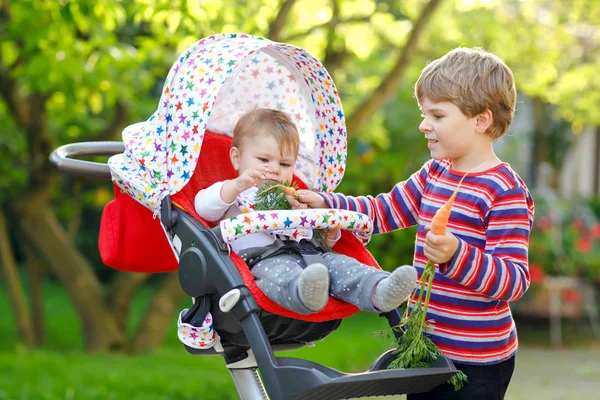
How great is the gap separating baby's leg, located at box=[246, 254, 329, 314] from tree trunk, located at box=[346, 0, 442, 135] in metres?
4.64

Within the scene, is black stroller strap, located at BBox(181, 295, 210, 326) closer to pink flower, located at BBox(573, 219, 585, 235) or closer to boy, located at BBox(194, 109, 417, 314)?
boy, located at BBox(194, 109, 417, 314)

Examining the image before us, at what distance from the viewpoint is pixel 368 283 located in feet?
8.77

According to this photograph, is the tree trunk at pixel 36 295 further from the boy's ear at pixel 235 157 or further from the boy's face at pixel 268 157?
the boy's face at pixel 268 157

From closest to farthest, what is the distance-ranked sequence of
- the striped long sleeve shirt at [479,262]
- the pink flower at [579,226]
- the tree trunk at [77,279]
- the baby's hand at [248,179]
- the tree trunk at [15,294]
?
1. the striped long sleeve shirt at [479,262]
2. the baby's hand at [248,179]
3. the tree trunk at [77,279]
4. the tree trunk at [15,294]
5. the pink flower at [579,226]

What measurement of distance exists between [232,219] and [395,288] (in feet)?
1.90

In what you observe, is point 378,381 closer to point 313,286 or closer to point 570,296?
point 313,286

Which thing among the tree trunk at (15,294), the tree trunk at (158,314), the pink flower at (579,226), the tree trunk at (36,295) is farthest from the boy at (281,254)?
the pink flower at (579,226)

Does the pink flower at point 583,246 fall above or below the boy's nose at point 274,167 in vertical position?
below

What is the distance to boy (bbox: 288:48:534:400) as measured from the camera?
2.63 m

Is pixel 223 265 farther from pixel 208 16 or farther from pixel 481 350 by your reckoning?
pixel 208 16

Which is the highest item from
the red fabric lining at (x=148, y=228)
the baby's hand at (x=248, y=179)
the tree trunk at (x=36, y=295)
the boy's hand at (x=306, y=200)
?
the baby's hand at (x=248, y=179)

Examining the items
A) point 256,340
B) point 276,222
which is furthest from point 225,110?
point 256,340

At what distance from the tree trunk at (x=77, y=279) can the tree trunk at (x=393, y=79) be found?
2.70 meters

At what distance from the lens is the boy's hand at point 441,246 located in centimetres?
253
